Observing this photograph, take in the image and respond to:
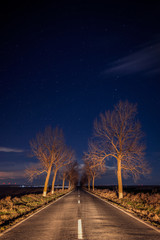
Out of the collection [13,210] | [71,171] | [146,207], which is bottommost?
[13,210]

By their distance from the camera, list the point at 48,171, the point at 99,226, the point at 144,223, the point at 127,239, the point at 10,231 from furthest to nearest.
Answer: the point at 48,171 → the point at 144,223 → the point at 99,226 → the point at 10,231 → the point at 127,239

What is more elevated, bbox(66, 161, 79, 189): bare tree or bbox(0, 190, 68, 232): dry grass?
bbox(66, 161, 79, 189): bare tree

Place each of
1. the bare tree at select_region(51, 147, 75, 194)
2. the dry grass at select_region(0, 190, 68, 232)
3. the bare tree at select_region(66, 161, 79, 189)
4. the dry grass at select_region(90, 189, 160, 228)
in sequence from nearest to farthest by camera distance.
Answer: the dry grass at select_region(0, 190, 68, 232) → the dry grass at select_region(90, 189, 160, 228) → the bare tree at select_region(51, 147, 75, 194) → the bare tree at select_region(66, 161, 79, 189)

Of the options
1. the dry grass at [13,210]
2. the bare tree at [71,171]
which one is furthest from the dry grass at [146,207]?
the bare tree at [71,171]

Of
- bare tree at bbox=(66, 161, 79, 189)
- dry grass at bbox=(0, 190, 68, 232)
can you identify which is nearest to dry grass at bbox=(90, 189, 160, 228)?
dry grass at bbox=(0, 190, 68, 232)

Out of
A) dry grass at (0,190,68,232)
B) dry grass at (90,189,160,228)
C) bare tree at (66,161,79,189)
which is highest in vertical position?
bare tree at (66,161,79,189)

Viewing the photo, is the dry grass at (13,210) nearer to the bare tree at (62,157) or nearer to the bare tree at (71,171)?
the bare tree at (62,157)

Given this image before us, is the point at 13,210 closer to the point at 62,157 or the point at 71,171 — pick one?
the point at 62,157

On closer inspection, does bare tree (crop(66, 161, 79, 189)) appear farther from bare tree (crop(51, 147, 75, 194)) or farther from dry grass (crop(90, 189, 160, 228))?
dry grass (crop(90, 189, 160, 228))

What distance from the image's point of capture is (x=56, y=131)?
2864 cm

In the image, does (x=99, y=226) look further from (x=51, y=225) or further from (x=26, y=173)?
(x=26, y=173)

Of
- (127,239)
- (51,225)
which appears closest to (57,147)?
(51,225)

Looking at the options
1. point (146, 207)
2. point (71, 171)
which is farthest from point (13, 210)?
point (71, 171)

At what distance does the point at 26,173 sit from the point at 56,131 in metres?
7.33
